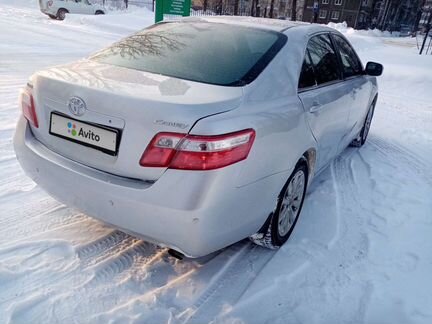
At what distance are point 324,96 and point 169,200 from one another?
1.74 m

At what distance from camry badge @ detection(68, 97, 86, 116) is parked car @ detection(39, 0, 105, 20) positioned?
2185 centimetres

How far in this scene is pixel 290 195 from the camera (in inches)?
111

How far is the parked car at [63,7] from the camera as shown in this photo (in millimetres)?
20953

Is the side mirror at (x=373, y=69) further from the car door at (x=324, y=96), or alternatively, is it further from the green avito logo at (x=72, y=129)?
the green avito logo at (x=72, y=129)

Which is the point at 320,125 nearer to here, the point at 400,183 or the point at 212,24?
the point at 212,24

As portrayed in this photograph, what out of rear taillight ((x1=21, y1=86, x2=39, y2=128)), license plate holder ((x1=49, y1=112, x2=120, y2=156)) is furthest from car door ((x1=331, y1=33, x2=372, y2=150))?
rear taillight ((x1=21, y1=86, x2=39, y2=128))

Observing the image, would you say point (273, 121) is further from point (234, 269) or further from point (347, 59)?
point (347, 59)

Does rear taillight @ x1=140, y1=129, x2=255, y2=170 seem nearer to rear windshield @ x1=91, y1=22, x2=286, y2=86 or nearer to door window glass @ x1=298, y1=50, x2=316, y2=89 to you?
rear windshield @ x1=91, y1=22, x2=286, y2=86

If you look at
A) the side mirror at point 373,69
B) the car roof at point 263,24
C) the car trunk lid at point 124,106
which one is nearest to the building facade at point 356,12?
the side mirror at point 373,69

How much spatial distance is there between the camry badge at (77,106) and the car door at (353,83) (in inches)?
101

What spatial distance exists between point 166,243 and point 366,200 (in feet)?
7.69

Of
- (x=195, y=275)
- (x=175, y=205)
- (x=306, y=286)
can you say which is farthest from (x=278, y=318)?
(x=175, y=205)

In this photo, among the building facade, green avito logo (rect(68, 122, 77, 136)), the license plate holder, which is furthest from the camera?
the building facade

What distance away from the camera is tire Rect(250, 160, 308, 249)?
2621mm
